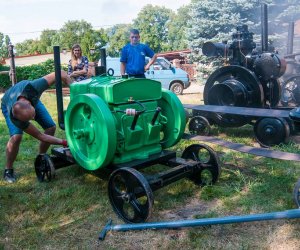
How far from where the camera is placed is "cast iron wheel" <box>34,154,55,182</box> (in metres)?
3.80

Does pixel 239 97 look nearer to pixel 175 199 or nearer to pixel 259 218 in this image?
pixel 175 199

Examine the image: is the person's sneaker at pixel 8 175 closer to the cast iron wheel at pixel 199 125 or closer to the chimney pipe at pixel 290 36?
the cast iron wheel at pixel 199 125

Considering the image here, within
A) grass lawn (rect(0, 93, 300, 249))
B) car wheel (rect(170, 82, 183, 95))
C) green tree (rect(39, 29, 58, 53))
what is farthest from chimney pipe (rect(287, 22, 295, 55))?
green tree (rect(39, 29, 58, 53))

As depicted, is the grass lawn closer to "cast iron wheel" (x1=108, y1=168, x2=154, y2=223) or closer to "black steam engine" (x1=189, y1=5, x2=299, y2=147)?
"cast iron wheel" (x1=108, y1=168, x2=154, y2=223)

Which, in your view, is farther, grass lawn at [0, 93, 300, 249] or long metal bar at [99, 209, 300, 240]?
grass lawn at [0, 93, 300, 249]

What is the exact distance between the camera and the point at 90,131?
334cm

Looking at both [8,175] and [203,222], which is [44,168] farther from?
[203,222]

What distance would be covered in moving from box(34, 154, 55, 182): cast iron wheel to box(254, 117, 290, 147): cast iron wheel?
285 cm

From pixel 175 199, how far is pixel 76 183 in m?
1.14

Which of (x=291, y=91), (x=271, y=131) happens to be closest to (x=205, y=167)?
(x=271, y=131)

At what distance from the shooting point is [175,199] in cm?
338

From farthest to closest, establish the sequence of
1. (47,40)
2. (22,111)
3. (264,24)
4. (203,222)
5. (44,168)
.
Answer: (47,40), (264,24), (44,168), (22,111), (203,222)

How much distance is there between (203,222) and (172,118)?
1.42 m

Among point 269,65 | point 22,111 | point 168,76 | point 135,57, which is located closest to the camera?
point 22,111
